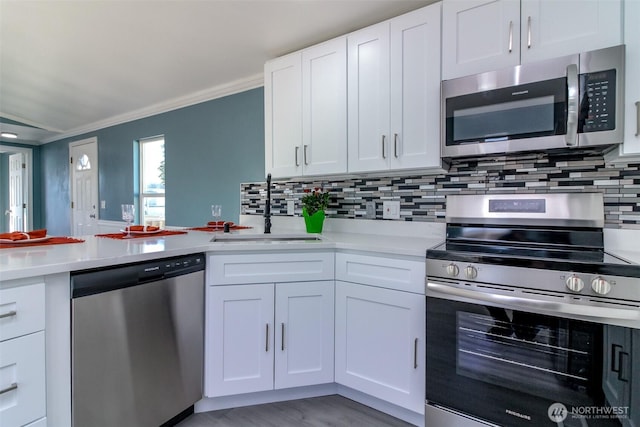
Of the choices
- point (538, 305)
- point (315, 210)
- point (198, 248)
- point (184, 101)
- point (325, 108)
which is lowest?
point (538, 305)

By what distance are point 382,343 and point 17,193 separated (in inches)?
289

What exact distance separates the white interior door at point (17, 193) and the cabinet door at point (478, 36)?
285 inches

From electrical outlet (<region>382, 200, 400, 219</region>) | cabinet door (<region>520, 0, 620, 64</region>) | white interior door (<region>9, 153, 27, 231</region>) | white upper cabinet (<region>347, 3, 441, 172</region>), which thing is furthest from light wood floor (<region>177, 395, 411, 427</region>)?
white interior door (<region>9, 153, 27, 231</region>)

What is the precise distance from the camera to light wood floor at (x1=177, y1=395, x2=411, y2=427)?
168cm

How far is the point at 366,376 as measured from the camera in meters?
1.74

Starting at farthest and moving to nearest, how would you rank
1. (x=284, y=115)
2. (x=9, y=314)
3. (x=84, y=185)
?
1. (x=84, y=185)
2. (x=284, y=115)
3. (x=9, y=314)

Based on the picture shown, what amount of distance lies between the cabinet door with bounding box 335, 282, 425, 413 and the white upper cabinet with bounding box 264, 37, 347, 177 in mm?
833

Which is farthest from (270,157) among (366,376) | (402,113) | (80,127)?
(80,127)

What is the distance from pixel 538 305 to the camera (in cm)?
122

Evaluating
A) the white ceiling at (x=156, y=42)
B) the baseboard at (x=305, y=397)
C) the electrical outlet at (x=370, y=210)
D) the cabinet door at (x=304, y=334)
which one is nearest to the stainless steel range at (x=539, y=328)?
the baseboard at (x=305, y=397)

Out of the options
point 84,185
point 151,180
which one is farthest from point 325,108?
point 84,185

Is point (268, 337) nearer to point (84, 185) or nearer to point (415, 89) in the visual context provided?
point (415, 89)

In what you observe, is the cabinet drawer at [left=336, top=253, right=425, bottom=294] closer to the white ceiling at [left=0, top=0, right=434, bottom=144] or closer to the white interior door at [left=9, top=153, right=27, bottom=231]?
the white ceiling at [left=0, top=0, right=434, bottom=144]

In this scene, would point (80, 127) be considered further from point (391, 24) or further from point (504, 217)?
point (504, 217)
